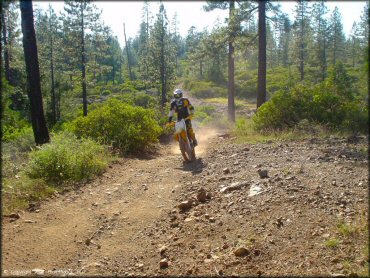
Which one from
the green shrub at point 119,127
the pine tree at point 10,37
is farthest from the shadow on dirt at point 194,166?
the pine tree at point 10,37

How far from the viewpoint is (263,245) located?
4008 mm

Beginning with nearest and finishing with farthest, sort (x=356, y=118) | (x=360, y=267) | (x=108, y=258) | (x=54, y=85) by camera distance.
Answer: (x=360, y=267), (x=108, y=258), (x=356, y=118), (x=54, y=85)

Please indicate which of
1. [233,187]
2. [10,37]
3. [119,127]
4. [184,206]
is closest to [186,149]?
[119,127]

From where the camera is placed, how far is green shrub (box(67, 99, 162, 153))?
1080 cm

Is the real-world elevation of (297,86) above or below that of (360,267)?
above

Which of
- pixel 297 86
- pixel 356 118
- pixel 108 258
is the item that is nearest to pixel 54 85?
pixel 297 86

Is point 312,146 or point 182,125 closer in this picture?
point 312,146

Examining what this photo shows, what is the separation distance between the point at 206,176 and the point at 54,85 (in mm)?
28134

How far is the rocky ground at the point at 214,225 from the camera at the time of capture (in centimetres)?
379

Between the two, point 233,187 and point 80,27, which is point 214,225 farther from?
point 80,27

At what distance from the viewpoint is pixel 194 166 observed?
884 cm

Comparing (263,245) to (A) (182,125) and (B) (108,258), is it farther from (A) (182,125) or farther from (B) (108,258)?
(A) (182,125)

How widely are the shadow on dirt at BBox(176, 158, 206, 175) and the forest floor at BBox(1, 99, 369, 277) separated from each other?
659mm

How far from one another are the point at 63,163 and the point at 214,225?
395 cm
